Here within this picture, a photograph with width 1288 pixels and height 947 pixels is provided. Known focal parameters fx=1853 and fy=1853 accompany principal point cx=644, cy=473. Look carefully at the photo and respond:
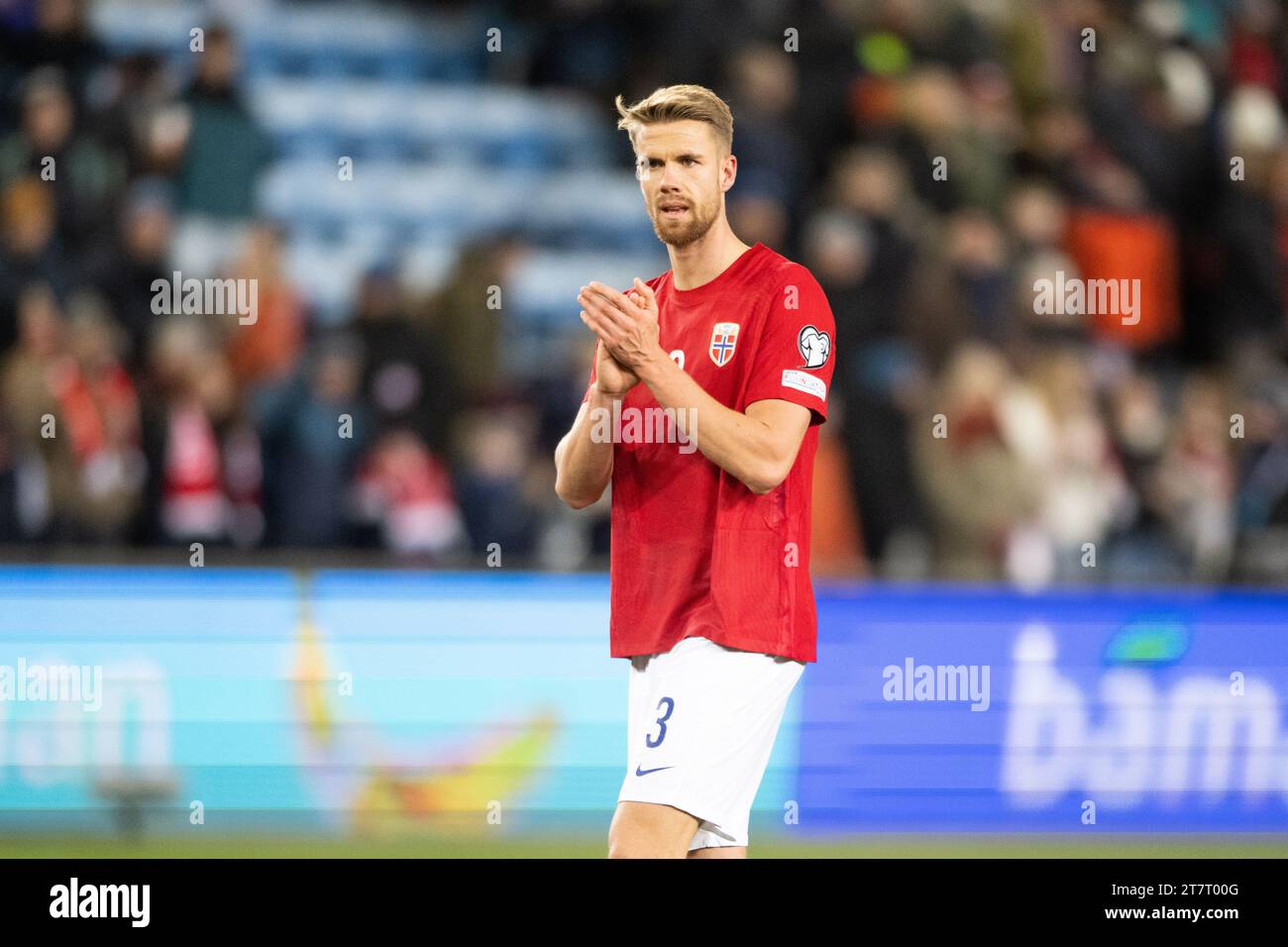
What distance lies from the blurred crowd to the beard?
134 inches

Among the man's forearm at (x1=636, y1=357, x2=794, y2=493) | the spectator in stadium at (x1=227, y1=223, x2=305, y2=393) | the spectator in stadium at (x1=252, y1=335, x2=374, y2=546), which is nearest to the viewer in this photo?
the man's forearm at (x1=636, y1=357, x2=794, y2=493)

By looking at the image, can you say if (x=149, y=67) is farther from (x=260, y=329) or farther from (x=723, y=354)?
(x=723, y=354)

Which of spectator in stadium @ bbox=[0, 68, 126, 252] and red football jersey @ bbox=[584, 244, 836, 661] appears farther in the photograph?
spectator in stadium @ bbox=[0, 68, 126, 252]

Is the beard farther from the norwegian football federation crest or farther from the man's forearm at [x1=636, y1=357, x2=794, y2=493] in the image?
the man's forearm at [x1=636, y1=357, x2=794, y2=493]

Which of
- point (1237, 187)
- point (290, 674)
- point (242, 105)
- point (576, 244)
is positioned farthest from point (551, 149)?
point (290, 674)

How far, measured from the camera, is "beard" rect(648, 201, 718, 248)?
4.19m

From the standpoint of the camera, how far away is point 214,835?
686 cm

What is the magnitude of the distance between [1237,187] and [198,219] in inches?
233

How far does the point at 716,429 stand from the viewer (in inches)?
157

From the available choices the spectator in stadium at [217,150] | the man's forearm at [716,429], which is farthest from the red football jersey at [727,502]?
the spectator in stadium at [217,150]

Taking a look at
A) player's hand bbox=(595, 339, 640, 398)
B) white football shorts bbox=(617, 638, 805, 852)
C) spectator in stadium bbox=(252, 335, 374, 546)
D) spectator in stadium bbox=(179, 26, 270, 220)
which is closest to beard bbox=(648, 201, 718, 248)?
player's hand bbox=(595, 339, 640, 398)

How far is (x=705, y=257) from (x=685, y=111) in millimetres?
343

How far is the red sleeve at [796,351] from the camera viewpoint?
413 centimetres

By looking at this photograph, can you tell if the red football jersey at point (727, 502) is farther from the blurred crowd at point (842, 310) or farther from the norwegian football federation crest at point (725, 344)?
the blurred crowd at point (842, 310)
